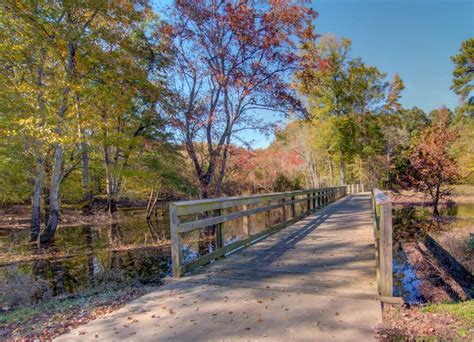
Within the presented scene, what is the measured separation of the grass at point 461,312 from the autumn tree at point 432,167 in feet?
36.4

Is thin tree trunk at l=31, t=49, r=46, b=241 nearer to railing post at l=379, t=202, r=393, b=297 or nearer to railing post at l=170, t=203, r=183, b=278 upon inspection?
railing post at l=170, t=203, r=183, b=278

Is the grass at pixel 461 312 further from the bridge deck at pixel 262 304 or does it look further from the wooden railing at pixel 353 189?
the wooden railing at pixel 353 189

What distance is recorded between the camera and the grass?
2.54m

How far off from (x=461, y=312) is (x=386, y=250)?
90 cm

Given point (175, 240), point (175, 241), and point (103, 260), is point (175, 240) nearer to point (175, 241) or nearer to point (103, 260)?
point (175, 241)

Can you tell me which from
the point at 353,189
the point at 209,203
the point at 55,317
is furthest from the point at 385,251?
the point at 353,189

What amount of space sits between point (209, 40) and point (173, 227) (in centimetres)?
747

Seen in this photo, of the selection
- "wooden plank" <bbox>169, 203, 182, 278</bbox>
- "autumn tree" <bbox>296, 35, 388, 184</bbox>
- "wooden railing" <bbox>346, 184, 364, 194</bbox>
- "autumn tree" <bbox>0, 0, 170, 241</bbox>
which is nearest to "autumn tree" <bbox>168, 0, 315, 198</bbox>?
"autumn tree" <bbox>0, 0, 170, 241</bbox>

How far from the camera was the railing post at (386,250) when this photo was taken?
3100mm

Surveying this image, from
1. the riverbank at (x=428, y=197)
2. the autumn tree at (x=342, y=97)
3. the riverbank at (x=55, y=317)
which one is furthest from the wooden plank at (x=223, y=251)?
the autumn tree at (x=342, y=97)

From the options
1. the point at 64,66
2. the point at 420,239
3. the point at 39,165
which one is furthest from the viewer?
the point at 39,165

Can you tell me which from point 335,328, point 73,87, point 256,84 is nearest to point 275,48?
point 256,84

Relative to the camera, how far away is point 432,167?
1251cm

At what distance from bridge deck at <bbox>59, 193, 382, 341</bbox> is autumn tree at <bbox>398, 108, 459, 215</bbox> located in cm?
996
